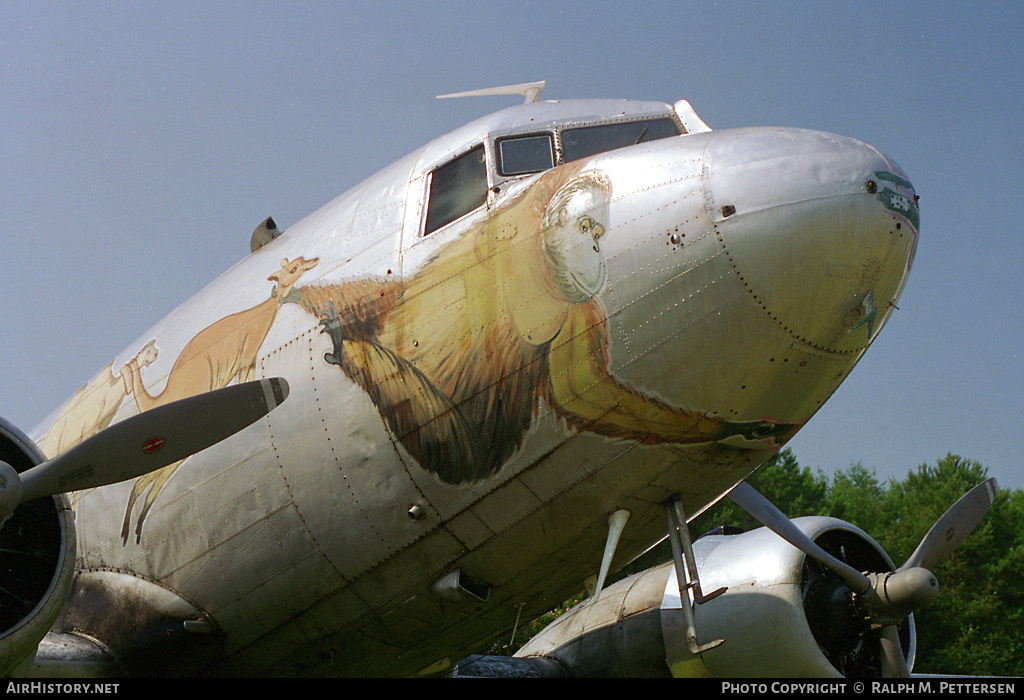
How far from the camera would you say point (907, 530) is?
29.5 m

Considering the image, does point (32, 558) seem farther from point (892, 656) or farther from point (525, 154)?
point (892, 656)

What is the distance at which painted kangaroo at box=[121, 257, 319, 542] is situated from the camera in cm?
745

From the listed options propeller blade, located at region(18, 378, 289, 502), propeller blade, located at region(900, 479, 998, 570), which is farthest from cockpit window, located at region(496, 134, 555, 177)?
propeller blade, located at region(900, 479, 998, 570)

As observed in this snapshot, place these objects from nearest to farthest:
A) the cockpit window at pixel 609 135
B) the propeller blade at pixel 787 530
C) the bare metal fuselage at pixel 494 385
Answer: the bare metal fuselage at pixel 494 385, the cockpit window at pixel 609 135, the propeller blade at pixel 787 530

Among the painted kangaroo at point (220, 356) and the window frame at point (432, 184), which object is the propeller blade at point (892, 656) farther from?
the painted kangaroo at point (220, 356)

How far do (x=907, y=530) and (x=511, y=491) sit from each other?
2645cm

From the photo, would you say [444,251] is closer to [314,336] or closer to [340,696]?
[314,336]

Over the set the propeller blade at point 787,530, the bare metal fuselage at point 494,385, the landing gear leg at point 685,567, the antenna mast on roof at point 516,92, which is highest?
the antenna mast on roof at point 516,92

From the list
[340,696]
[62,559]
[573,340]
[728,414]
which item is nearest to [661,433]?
[728,414]

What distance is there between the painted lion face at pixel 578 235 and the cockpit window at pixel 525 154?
0.65m

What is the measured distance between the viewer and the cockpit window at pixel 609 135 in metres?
7.08

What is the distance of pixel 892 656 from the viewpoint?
373 inches

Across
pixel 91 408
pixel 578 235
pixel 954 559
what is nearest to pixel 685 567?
pixel 578 235

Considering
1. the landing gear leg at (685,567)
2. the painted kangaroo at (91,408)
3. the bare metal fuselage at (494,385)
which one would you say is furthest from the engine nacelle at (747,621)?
the painted kangaroo at (91,408)
